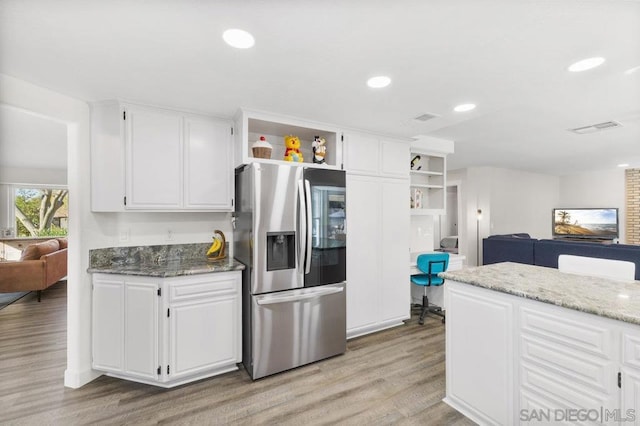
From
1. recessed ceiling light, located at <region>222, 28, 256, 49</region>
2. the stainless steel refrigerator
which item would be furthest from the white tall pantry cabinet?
recessed ceiling light, located at <region>222, 28, 256, 49</region>

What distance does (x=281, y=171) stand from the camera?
8.02 ft

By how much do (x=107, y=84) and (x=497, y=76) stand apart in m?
2.75

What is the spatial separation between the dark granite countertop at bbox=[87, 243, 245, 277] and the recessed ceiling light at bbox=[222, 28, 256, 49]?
1.64 meters

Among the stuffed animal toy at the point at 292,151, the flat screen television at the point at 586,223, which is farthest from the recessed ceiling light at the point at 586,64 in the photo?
the flat screen television at the point at 586,223

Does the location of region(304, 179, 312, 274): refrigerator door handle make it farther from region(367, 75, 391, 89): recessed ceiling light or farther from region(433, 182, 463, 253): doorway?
region(433, 182, 463, 253): doorway

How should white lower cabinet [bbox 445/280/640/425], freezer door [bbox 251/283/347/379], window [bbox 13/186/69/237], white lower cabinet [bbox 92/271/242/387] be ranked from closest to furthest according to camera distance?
white lower cabinet [bbox 445/280/640/425], white lower cabinet [bbox 92/271/242/387], freezer door [bbox 251/283/347/379], window [bbox 13/186/69/237]

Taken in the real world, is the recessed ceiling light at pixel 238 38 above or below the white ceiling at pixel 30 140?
below

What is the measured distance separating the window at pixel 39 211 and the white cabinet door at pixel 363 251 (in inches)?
268

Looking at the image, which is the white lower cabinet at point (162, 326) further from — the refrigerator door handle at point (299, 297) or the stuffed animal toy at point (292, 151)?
the stuffed animal toy at point (292, 151)

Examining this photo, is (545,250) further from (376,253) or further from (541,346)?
(541,346)

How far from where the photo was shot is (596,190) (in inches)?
295

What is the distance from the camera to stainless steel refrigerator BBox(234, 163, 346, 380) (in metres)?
2.36

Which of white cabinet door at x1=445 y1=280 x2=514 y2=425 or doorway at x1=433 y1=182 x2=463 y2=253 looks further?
doorway at x1=433 y1=182 x2=463 y2=253

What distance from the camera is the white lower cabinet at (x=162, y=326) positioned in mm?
2184
